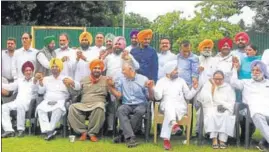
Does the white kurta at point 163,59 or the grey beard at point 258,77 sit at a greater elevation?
the white kurta at point 163,59

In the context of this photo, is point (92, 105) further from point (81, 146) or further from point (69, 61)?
point (69, 61)

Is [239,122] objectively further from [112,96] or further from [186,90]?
[112,96]

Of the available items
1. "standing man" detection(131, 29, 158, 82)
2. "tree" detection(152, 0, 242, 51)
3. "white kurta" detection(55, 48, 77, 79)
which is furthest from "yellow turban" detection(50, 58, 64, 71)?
"tree" detection(152, 0, 242, 51)

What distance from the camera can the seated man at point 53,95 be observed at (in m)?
7.45

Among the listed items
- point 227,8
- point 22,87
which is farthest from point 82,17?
point 22,87

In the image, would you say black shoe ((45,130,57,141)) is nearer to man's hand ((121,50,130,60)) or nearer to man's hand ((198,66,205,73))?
man's hand ((121,50,130,60))

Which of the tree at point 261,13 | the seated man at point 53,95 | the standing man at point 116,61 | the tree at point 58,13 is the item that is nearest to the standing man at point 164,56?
the standing man at point 116,61

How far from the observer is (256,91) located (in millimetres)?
→ 7129

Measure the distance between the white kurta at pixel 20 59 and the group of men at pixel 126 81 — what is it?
0.06 feet

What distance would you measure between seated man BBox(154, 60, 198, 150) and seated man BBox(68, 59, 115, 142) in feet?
2.84

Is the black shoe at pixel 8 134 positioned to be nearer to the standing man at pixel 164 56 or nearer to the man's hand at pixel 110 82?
the man's hand at pixel 110 82

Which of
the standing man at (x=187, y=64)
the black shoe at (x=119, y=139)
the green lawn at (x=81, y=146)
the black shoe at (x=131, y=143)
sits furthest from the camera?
the standing man at (x=187, y=64)

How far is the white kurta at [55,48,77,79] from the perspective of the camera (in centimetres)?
806

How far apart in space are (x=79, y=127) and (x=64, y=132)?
35 centimetres
